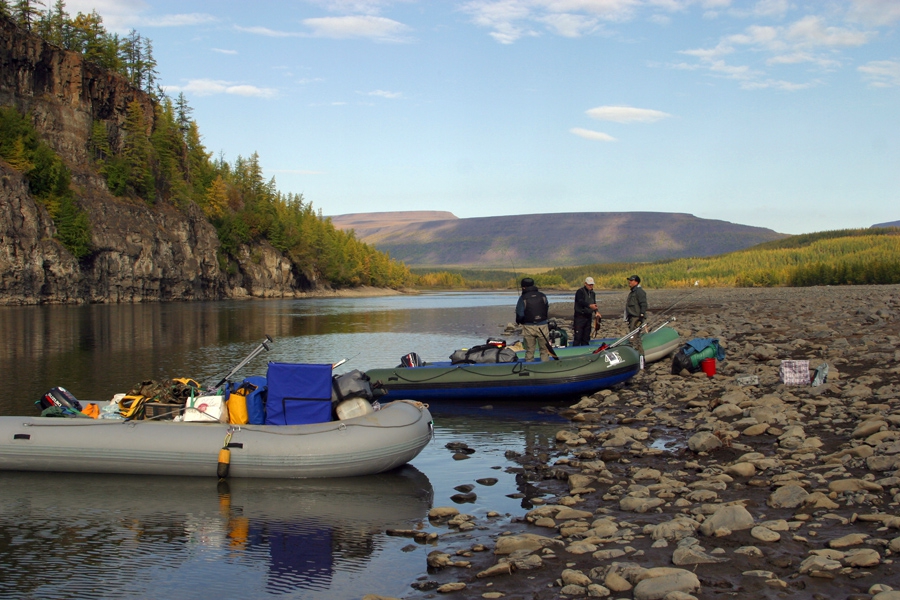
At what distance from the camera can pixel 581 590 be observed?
5.44 m

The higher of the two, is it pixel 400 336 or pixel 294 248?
pixel 294 248

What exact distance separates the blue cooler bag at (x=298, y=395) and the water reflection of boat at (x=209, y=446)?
26cm

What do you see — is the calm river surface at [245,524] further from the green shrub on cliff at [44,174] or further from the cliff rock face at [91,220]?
the green shrub on cliff at [44,174]

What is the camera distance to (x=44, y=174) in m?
64.8

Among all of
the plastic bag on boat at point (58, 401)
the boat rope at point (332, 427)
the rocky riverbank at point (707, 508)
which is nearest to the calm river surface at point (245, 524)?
the rocky riverbank at point (707, 508)

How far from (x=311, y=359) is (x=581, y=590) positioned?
20608 millimetres

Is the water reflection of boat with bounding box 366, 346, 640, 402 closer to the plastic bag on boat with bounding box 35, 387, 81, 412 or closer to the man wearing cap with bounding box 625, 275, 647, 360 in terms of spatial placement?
the man wearing cap with bounding box 625, 275, 647, 360

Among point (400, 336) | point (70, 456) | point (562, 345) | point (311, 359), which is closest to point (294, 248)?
point (400, 336)

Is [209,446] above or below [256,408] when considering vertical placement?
below

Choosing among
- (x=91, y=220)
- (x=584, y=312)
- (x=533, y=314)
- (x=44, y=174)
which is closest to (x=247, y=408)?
(x=533, y=314)

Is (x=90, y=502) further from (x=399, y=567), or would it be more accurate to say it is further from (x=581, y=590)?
(x=581, y=590)

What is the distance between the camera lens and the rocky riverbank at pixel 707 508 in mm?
5422

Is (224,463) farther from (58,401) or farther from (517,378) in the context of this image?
(517,378)

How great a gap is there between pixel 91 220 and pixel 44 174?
21.9 ft
